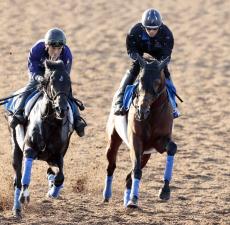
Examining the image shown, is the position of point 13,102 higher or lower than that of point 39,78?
lower

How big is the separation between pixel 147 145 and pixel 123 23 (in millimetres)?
15841

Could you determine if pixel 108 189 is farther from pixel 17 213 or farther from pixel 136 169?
pixel 17 213

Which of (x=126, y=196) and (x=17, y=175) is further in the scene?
(x=126, y=196)

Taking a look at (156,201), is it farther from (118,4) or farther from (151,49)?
(118,4)

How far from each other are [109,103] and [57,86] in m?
9.23

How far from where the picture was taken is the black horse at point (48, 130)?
10016 mm

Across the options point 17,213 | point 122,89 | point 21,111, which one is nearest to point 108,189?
point 122,89

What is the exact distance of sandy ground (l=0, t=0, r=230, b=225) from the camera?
11.7 meters

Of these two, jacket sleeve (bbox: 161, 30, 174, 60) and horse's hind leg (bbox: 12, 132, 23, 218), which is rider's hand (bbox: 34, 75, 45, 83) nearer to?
horse's hind leg (bbox: 12, 132, 23, 218)

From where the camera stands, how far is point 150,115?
35.9ft

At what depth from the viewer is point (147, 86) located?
10.3m

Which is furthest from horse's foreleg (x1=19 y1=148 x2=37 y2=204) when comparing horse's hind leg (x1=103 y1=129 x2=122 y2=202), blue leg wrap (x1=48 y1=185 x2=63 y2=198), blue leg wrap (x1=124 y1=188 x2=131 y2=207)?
horse's hind leg (x1=103 y1=129 x2=122 y2=202)

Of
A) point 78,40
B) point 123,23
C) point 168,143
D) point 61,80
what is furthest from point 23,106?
point 123,23

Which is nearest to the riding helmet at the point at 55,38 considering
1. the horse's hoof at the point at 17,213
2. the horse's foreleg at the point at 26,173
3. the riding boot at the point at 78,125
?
the riding boot at the point at 78,125
